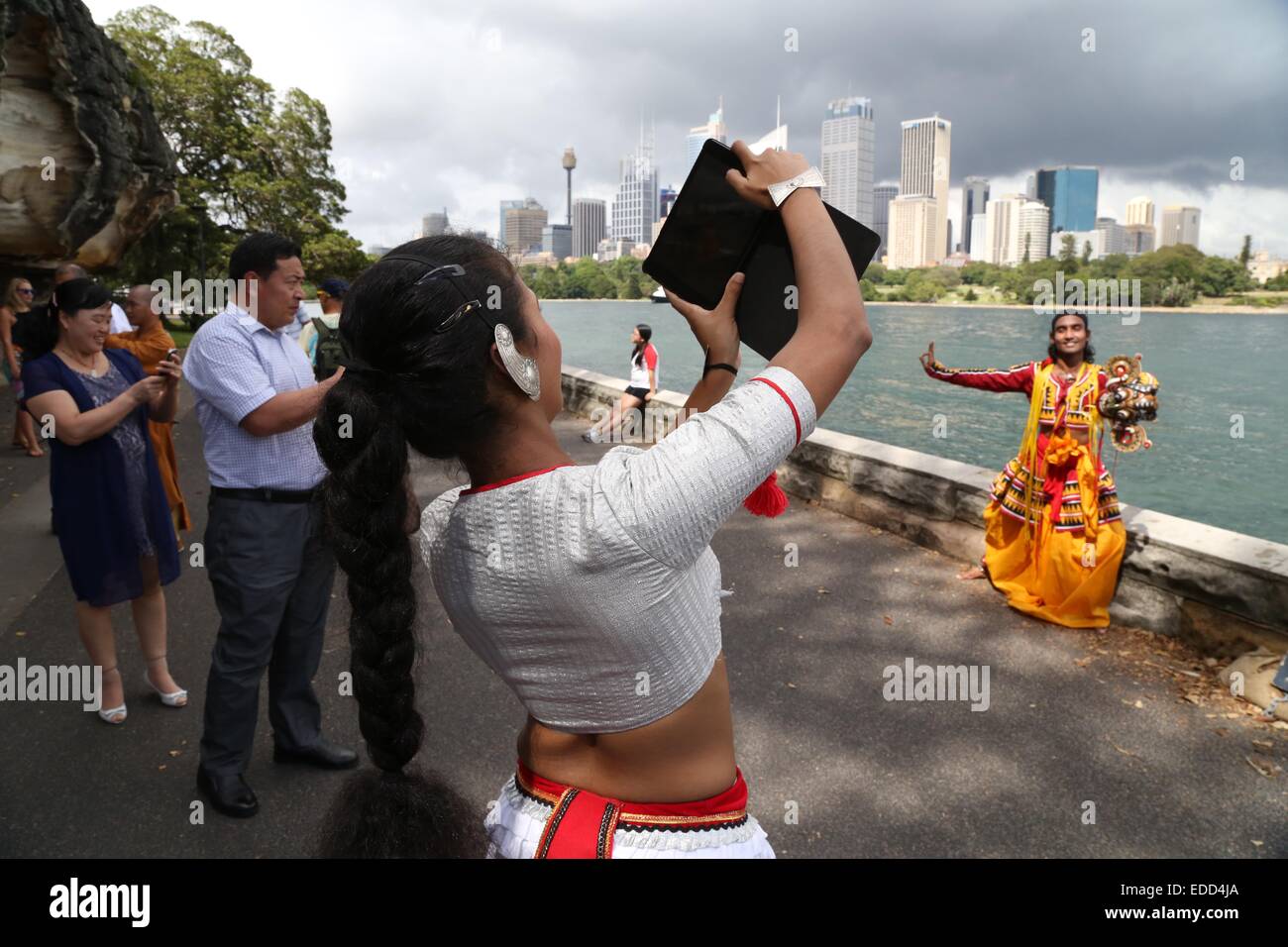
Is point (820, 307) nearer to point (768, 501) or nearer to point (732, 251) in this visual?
point (732, 251)

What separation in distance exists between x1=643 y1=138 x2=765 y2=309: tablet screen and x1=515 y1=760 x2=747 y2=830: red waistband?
0.82 meters

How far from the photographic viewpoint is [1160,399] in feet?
96.7

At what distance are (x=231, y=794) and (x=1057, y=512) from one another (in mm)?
4672

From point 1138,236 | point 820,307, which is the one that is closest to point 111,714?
point 820,307

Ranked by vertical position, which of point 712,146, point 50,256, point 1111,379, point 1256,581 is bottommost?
point 1256,581

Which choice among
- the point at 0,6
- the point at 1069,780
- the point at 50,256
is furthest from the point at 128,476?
the point at 50,256

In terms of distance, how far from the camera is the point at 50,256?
13156 millimetres

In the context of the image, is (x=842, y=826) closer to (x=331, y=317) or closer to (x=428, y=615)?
(x=428, y=615)

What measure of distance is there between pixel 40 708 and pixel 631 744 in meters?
4.06

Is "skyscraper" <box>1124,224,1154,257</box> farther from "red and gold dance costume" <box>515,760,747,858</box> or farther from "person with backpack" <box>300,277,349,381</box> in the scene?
"red and gold dance costume" <box>515,760,747,858</box>

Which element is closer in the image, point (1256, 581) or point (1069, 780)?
point (1069, 780)

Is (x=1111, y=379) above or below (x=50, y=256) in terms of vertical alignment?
below

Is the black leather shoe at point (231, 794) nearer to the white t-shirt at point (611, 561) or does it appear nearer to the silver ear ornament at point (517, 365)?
the white t-shirt at point (611, 561)

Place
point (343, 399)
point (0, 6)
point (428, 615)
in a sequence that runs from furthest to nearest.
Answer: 1. point (0, 6)
2. point (428, 615)
3. point (343, 399)
